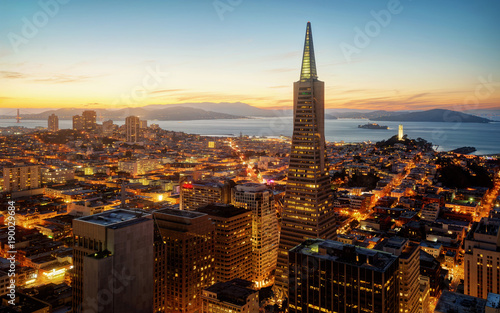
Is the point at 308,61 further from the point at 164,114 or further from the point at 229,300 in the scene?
the point at 164,114

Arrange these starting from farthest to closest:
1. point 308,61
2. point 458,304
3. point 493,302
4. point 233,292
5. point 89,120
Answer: point 89,120 < point 308,61 < point 233,292 < point 458,304 < point 493,302

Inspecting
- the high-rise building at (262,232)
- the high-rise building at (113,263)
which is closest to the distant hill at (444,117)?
the high-rise building at (262,232)

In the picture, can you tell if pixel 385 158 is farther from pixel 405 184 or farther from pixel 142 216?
pixel 142 216

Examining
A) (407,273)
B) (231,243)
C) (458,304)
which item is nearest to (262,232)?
(231,243)

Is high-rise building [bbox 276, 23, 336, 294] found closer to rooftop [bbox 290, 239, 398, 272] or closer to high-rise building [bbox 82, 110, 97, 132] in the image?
rooftop [bbox 290, 239, 398, 272]

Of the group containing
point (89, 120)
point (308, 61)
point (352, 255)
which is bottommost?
point (352, 255)

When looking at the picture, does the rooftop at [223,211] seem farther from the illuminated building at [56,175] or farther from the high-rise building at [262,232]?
the illuminated building at [56,175]
